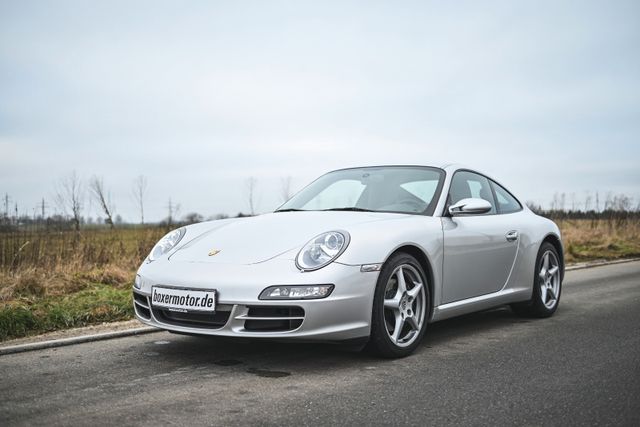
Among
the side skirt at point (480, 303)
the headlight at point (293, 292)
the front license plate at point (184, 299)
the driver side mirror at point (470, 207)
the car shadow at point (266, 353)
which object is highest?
the driver side mirror at point (470, 207)

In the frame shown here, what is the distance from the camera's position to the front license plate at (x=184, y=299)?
160 inches

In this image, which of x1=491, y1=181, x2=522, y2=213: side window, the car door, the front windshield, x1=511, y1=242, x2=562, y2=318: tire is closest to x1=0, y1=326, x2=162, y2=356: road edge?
the front windshield

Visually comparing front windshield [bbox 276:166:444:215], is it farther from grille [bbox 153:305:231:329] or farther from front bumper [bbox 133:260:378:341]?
grille [bbox 153:305:231:329]

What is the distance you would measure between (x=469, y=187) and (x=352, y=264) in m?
2.10

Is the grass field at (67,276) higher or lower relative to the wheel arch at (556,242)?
lower

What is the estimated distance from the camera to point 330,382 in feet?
12.6

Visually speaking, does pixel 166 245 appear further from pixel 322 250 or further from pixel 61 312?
pixel 61 312

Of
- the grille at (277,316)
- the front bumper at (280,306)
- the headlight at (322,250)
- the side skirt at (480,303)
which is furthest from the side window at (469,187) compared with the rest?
the grille at (277,316)

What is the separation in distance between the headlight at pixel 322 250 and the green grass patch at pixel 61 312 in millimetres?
2858

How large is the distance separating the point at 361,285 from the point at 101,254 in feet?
20.2

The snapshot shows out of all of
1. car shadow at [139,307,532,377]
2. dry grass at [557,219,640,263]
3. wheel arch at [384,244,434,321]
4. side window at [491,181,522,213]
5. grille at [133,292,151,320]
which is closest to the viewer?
car shadow at [139,307,532,377]

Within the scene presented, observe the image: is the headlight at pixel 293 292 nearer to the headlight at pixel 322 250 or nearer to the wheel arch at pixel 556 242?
the headlight at pixel 322 250

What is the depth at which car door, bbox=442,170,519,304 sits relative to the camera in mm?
5055

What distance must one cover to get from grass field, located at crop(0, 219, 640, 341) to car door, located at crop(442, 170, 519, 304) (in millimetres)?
3281
